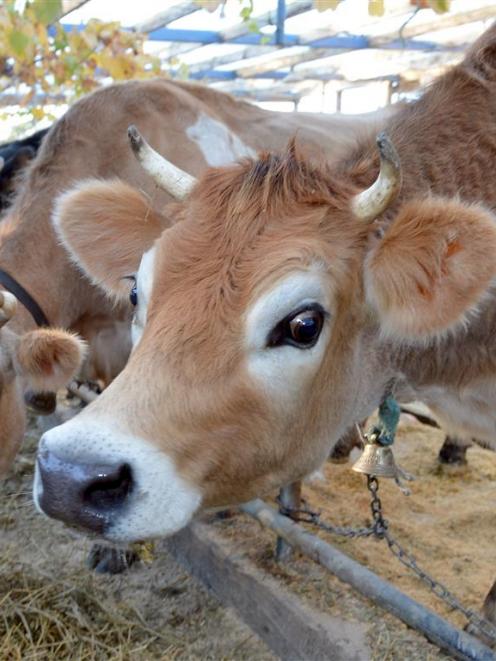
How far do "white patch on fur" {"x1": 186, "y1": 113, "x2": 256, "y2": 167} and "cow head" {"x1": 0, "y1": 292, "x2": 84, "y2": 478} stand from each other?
1671 millimetres

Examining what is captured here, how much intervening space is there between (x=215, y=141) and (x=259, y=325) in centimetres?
285

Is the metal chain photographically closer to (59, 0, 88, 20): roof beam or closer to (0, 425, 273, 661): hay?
(0, 425, 273, 661): hay

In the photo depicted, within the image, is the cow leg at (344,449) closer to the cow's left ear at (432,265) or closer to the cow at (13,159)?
the cow's left ear at (432,265)

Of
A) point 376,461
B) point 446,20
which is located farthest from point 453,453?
point 446,20

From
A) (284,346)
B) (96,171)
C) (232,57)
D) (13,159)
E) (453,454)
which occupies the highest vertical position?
(284,346)

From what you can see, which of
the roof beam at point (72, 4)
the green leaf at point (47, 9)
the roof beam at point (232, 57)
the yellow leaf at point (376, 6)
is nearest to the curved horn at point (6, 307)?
the green leaf at point (47, 9)

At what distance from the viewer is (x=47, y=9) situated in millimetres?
2117

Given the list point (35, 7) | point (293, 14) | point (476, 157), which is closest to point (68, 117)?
point (35, 7)

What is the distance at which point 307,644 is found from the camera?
9.46 ft

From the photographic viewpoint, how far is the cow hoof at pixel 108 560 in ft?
11.9

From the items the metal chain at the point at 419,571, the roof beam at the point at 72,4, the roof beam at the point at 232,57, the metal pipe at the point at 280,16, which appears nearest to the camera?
the metal chain at the point at 419,571

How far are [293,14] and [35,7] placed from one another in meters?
A: 5.10

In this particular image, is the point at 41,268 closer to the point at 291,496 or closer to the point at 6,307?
the point at 6,307

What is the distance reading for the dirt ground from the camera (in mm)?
2957
